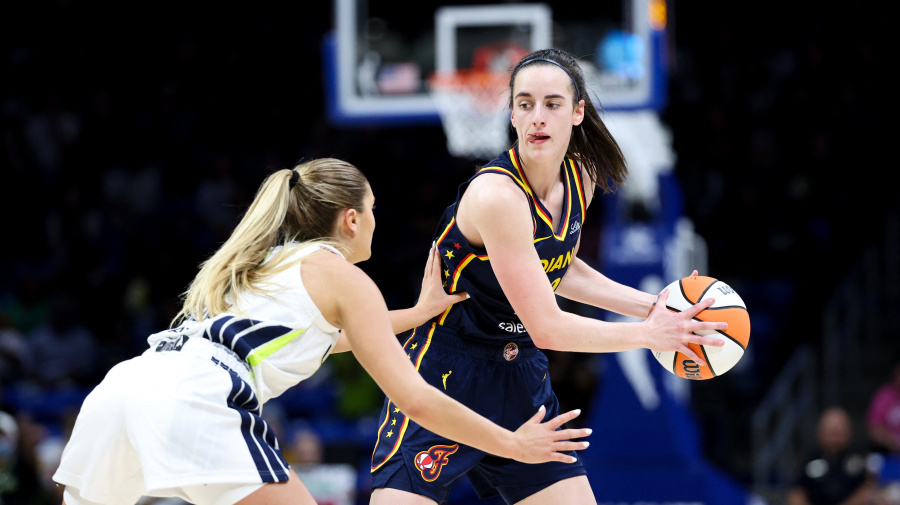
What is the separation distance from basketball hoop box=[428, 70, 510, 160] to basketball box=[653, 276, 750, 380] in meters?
5.08

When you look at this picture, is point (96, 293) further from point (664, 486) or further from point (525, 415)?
point (525, 415)

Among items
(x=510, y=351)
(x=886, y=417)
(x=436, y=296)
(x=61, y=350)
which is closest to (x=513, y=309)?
(x=510, y=351)

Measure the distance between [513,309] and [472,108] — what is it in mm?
5421

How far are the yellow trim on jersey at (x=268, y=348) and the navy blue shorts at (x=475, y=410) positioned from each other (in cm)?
82

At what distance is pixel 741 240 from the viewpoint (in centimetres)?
1181

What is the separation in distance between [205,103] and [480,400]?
11.3 metres

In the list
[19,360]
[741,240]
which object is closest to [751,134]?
[741,240]

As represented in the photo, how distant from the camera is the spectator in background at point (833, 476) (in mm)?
8188

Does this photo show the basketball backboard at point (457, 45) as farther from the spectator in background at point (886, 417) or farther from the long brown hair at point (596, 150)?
the long brown hair at point (596, 150)

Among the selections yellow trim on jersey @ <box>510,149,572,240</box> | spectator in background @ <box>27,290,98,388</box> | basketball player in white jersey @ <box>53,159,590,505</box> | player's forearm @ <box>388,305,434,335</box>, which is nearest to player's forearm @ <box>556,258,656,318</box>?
yellow trim on jersey @ <box>510,149,572,240</box>

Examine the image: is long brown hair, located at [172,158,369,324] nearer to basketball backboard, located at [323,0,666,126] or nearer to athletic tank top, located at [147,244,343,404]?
athletic tank top, located at [147,244,343,404]

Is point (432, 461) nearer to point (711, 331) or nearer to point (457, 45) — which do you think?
point (711, 331)

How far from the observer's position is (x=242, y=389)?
9.91ft

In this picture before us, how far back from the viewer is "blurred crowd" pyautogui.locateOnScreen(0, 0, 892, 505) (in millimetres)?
11305
